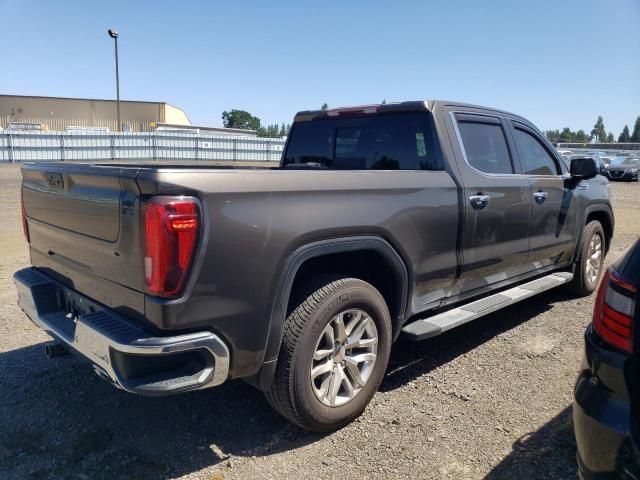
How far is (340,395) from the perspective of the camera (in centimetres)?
307

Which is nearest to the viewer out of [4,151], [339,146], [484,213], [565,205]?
[484,213]

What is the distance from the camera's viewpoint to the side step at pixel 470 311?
343 cm

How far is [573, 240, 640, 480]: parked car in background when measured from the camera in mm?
1844

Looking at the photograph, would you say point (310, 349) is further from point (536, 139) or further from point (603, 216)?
point (603, 216)

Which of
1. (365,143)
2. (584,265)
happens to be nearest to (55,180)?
(365,143)

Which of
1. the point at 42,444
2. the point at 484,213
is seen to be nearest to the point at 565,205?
the point at 484,213

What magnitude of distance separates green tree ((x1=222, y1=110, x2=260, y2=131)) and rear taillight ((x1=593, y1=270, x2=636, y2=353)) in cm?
11267

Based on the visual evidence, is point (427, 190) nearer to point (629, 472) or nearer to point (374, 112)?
point (374, 112)

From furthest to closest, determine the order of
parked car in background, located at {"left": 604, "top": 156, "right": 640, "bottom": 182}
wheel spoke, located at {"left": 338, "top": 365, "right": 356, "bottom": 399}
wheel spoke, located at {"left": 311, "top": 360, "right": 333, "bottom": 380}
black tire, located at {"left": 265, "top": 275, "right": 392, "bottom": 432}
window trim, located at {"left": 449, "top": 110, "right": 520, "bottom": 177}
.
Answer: parked car in background, located at {"left": 604, "top": 156, "right": 640, "bottom": 182}, window trim, located at {"left": 449, "top": 110, "right": 520, "bottom": 177}, wheel spoke, located at {"left": 338, "top": 365, "right": 356, "bottom": 399}, wheel spoke, located at {"left": 311, "top": 360, "right": 333, "bottom": 380}, black tire, located at {"left": 265, "top": 275, "right": 392, "bottom": 432}

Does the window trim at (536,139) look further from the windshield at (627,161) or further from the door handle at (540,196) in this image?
the windshield at (627,161)

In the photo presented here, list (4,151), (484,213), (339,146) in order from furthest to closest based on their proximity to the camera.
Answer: (4,151), (339,146), (484,213)

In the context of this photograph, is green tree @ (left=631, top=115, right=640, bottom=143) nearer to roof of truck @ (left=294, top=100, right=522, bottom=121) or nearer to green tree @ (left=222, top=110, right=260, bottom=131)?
green tree @ (left=222, top=110, right=260, bottom=131)

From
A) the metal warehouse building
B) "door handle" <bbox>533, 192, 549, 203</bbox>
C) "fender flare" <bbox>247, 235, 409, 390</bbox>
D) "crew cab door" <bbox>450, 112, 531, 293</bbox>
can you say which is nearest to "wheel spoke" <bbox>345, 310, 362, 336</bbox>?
"fender flare" <bbox>247, 235, 409, 390</bbox>

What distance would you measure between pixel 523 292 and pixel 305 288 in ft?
7.95
